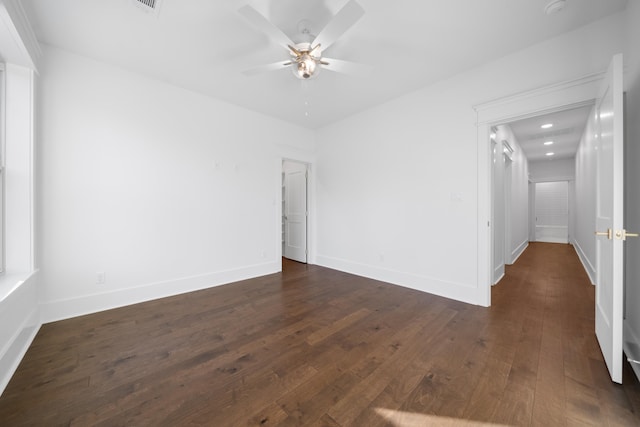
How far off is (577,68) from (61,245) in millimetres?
5375

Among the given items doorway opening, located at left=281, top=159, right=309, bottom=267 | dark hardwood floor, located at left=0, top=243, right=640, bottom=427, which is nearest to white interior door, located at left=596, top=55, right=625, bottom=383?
dark hardwood floor, located at left=0, top=243, right=640, bottom=427

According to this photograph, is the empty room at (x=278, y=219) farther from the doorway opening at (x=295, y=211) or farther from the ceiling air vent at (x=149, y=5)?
the doorway opening at (x=295, y=211)

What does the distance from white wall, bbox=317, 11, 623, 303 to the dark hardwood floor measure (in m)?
0.70

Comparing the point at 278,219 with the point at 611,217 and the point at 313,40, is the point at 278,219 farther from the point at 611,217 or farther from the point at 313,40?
the point at 611,217

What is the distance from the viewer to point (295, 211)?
17.6ft

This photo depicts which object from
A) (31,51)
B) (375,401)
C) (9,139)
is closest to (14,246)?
(9,139)

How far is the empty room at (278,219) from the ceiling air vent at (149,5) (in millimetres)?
20

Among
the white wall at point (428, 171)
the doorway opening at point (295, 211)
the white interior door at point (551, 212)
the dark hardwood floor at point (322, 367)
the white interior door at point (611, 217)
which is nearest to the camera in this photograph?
the dark hardwood floor at point (322, 367)

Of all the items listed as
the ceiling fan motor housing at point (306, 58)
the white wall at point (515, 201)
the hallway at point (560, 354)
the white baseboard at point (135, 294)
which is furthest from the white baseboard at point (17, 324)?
the white wall at point (515, 201)

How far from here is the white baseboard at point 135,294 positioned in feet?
8.02

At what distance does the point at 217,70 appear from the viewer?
2.87m

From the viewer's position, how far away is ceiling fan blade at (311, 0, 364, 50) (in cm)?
154

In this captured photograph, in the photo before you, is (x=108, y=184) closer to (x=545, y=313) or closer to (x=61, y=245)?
(x=61, y=245)

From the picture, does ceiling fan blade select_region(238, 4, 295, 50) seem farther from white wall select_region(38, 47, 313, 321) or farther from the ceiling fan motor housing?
white wall select_region(38, 47, 313, 321)
